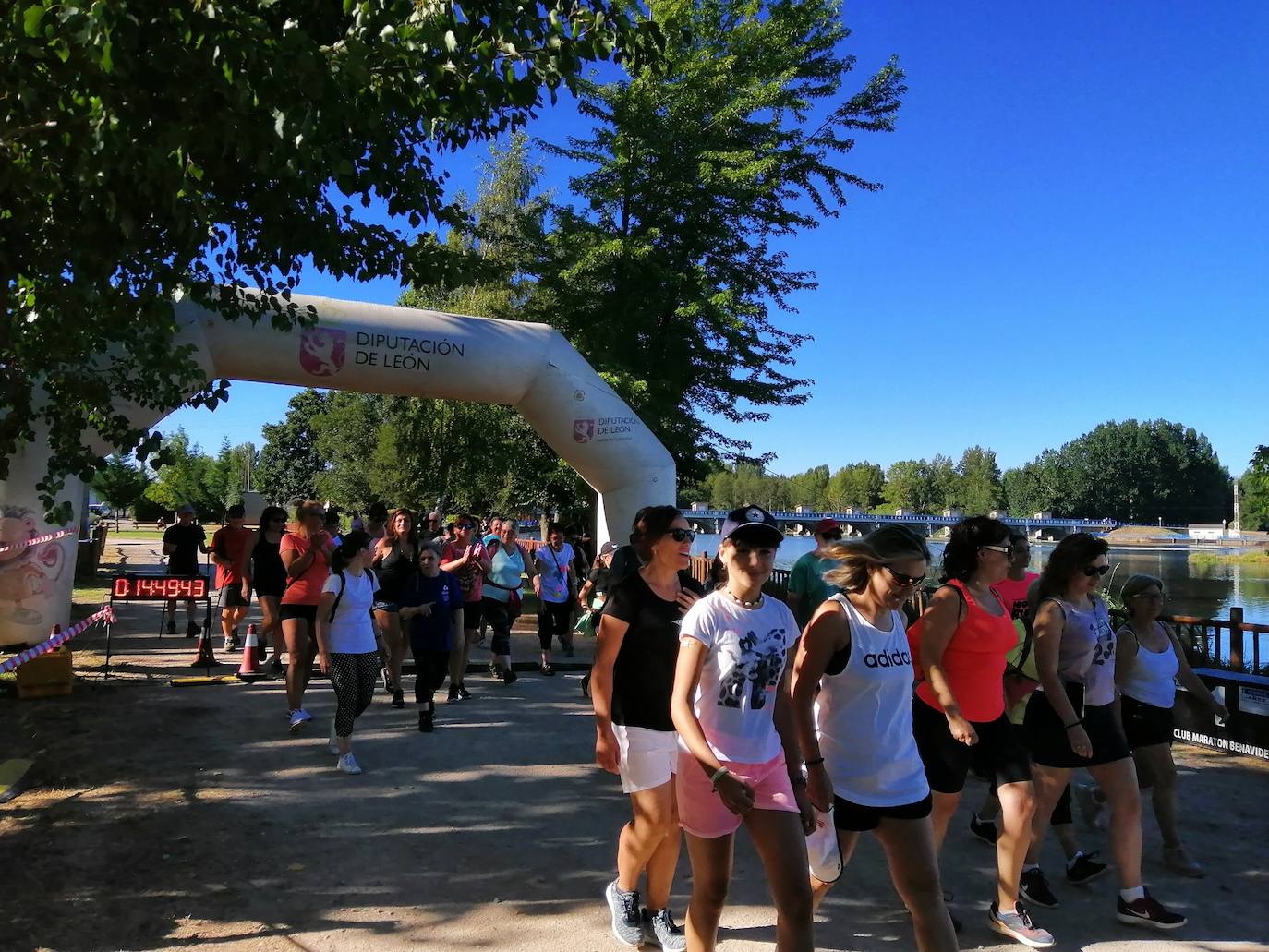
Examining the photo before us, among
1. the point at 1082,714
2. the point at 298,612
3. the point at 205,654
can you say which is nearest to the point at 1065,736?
the point at 1082,714

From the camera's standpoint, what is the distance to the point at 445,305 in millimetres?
21750

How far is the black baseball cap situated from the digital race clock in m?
8.24

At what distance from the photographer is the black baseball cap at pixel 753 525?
3.22m

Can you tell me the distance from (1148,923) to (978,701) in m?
1.24

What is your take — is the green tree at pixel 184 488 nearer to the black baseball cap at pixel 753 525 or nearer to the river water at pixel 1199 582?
the river water at pixel 1199 582

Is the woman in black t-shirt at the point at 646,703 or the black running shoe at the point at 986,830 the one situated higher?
the woman in black t-shirt at the point at 646,703

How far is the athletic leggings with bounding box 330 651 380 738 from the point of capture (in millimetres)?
5930

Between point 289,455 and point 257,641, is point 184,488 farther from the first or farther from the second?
point 257,641

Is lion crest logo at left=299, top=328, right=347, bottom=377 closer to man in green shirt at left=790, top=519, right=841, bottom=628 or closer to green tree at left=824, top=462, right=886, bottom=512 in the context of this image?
man in green shirt at left=790, top=519, right=841, bottom=628

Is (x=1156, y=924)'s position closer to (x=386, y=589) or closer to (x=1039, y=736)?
(x=1039, y=736)

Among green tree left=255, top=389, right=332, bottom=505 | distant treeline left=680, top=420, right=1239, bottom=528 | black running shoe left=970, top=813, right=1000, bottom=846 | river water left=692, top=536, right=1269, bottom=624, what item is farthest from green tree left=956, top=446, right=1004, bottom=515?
black running shoe left=970, top=813, right=1000, bottom=846

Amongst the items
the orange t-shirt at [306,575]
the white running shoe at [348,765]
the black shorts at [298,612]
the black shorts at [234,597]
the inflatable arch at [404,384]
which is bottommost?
the white running shoe at [348,765]

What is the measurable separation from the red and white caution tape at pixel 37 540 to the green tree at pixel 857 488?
442ft

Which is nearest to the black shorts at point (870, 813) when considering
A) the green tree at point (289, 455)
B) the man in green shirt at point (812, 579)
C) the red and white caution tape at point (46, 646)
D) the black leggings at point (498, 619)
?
the man in green shirt at point (812, 579)
